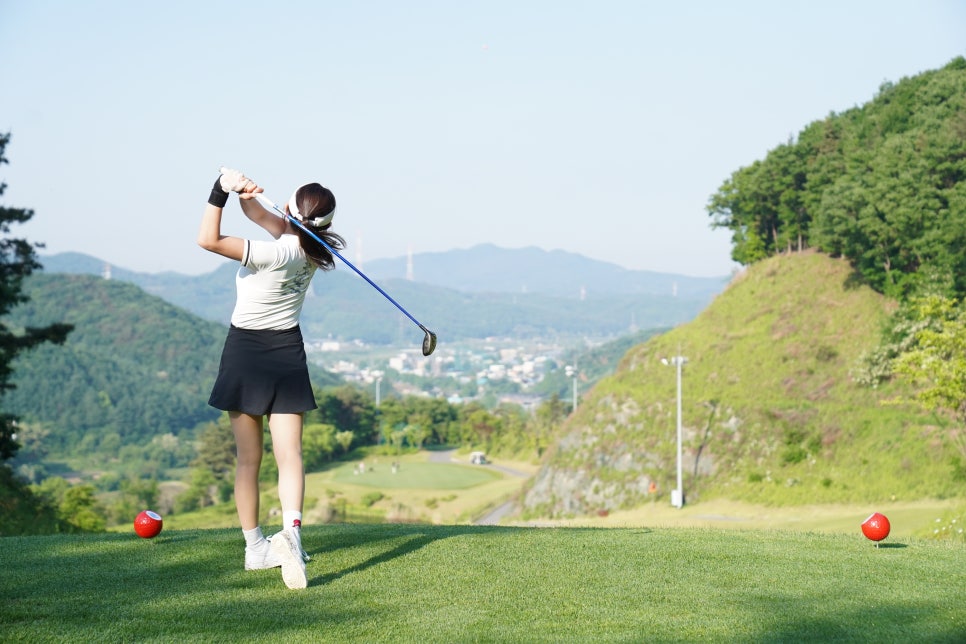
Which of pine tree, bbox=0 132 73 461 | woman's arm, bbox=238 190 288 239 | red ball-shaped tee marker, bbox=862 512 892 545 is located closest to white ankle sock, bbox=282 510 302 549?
woman's arm, bbox=238 190 288 239

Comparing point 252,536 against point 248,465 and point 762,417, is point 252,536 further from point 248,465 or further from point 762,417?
point 762,417

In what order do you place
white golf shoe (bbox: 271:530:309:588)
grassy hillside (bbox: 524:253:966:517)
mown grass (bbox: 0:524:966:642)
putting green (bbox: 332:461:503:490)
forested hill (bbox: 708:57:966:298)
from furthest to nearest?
putting green (bbox: 332:461:503:490), forested hill (bbox: 708:57:966:298), grassy hillside (bbox: 524:253:966:517), white golf shoe (bbox: 271:530:309:588), mown grass (bbox: 0:524:966:642)

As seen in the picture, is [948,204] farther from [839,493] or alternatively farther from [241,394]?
[241,394]

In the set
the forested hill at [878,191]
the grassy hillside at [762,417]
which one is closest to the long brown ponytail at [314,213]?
the grassy hillside at [762,417]

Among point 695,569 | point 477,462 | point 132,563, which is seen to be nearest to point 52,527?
point 132,563

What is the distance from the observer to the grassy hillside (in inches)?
1780

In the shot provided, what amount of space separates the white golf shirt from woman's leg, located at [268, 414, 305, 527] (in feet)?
1.95

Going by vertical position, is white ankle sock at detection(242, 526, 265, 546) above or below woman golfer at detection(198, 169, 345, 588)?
below

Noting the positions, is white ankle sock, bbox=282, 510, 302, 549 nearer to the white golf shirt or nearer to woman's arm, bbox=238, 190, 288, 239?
the white golf shirt

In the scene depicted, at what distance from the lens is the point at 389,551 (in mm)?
7445

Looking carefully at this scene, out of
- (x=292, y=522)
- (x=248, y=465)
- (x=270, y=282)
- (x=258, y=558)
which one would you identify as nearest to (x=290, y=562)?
(x=292, y=522)

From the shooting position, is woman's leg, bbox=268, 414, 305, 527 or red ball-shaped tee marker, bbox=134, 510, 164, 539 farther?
red ball-shaped tee marker, bbox=134, 510, 164, 539

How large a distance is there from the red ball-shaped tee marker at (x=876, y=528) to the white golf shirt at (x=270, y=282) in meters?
4.49

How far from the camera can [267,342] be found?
6734 mm
